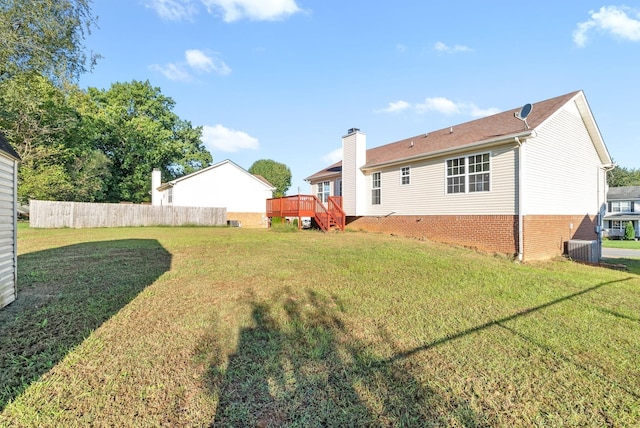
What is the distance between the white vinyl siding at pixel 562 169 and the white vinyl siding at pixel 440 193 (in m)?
0.49

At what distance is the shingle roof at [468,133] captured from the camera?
1037 centimetres

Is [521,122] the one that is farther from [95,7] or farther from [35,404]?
[95,7]

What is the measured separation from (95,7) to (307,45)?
973 centimetres

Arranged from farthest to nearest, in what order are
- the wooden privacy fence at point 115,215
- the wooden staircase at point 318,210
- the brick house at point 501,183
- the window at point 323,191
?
the window at point 323,191 < the wooden privacy fence at point 115,215 < the wooden staircase at point 318,210 < the brick house at point 501,183

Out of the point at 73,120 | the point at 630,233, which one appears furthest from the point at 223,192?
the point at 630,233

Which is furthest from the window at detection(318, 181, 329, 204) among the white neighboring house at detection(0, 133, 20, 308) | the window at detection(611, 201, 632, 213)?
the window at detection(611, 201, 632, 213)

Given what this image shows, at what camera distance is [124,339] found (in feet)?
11.2

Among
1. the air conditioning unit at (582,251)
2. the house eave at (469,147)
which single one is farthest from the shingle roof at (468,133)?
the air conditioning unit at (582,251)

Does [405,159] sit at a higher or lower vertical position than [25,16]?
lower

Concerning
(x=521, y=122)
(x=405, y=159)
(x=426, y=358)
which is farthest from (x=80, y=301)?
(x=521, y=122)

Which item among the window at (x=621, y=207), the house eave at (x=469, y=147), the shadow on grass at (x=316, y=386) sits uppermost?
the house eave at (x=469, y=147)

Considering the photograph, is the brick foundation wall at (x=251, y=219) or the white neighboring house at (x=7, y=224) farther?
the brick foundation wall at (x=251, y=219)

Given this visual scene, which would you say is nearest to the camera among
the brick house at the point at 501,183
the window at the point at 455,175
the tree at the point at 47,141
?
the brick house at the point at 501,183

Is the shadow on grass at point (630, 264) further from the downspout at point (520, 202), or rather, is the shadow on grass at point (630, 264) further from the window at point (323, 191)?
the window at point (323, 191)
